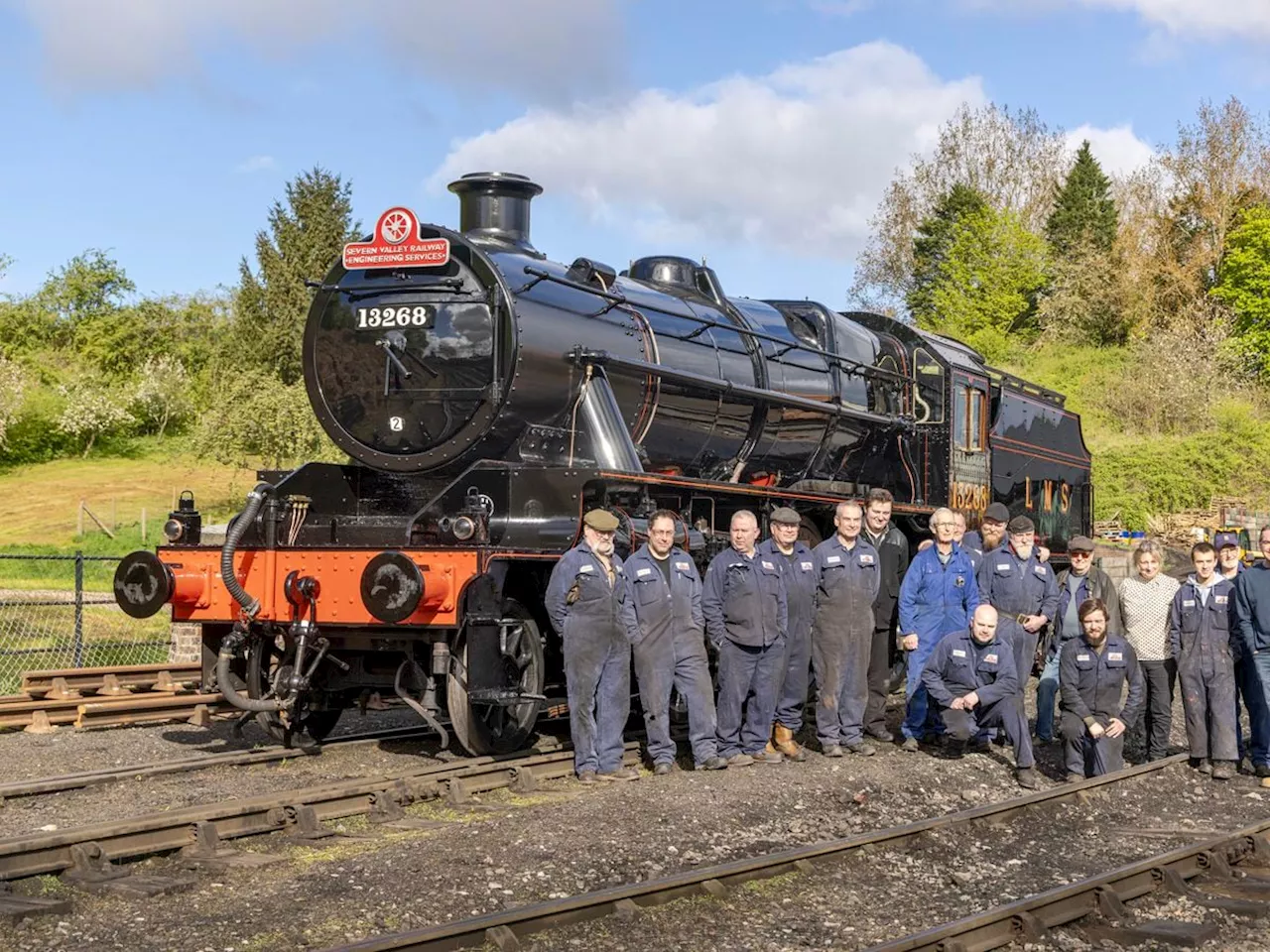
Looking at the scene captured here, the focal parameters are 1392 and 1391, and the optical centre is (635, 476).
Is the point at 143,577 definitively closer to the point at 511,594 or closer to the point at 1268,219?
the point at 511,594

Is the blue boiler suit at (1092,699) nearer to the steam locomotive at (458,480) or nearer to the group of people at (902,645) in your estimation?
the group of people at (902,645)

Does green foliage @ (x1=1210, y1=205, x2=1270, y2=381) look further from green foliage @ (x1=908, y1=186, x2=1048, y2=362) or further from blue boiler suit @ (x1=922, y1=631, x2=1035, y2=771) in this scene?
blue boiler suit @ (x1=922, y1=631, x2=1035, y2=771)

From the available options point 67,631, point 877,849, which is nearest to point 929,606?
point 877,849

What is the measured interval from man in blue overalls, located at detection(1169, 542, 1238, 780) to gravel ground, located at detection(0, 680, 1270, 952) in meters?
0.28

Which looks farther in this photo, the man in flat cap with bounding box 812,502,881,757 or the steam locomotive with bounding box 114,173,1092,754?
the man in flat cap with bounding box 812,502,881,757

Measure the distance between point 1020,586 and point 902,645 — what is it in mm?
1009

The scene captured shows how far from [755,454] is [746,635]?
7.98ft

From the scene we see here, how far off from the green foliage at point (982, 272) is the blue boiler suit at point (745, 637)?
134ft

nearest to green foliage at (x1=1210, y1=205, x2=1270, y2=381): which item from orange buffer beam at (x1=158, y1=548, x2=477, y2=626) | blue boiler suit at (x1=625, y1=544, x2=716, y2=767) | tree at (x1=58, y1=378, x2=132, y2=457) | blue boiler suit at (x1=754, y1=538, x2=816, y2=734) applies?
tree at (x1=58, y1=378, x2=132, y2=457)

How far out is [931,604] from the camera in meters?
9.90

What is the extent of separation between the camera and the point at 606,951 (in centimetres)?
483

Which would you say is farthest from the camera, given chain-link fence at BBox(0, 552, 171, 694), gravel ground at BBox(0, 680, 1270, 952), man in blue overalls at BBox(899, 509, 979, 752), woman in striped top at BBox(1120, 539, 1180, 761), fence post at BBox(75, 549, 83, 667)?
chain-link fence at BBox(0, 552, 171, 694)

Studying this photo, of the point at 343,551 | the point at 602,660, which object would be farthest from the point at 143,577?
the point at 602,660

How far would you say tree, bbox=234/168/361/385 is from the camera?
40500 millimetres
